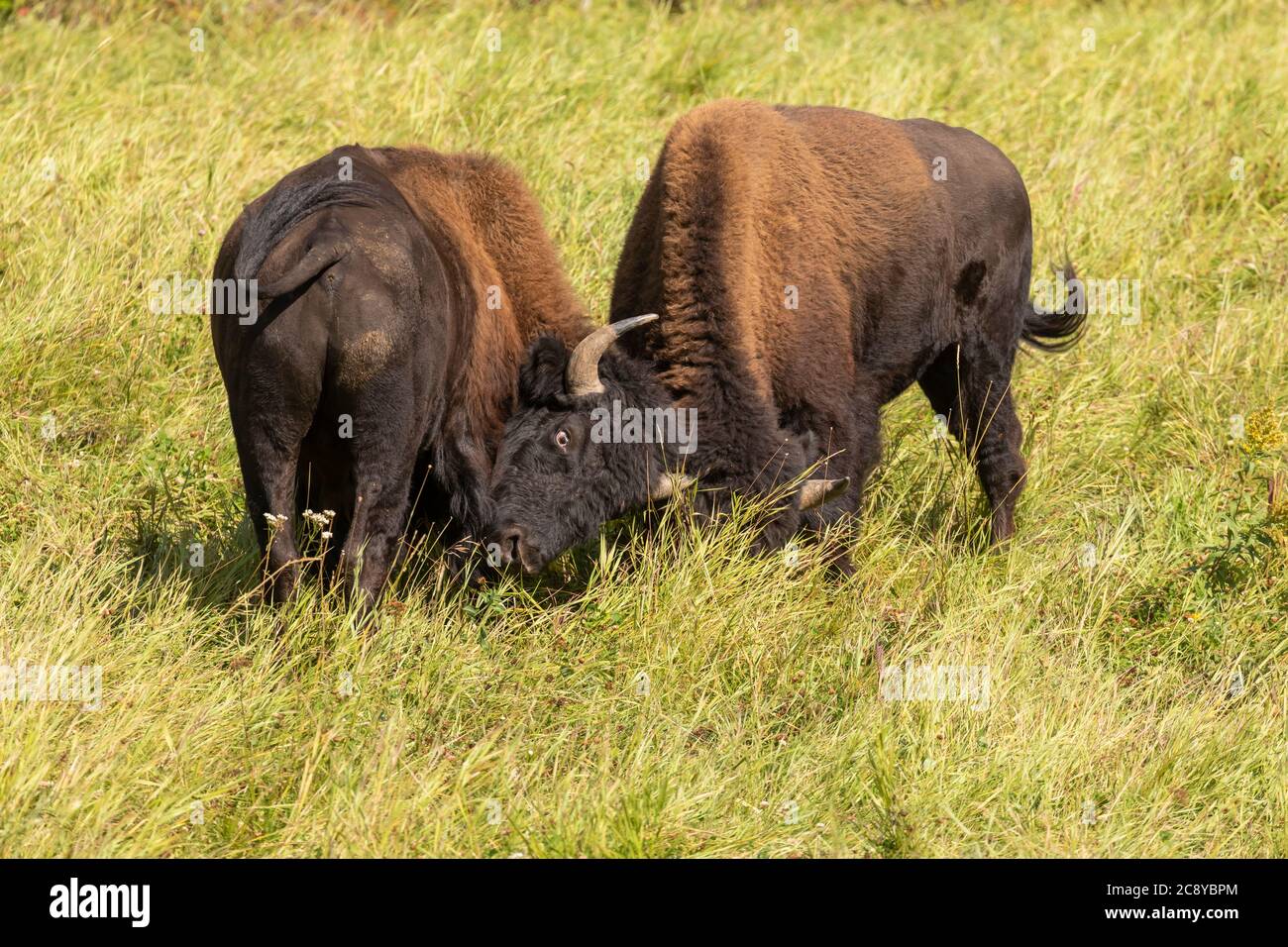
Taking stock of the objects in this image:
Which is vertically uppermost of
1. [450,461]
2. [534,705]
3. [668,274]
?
[668,274]

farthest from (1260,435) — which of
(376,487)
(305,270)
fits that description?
(305,270)

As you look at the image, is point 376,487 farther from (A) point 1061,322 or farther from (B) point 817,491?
(A) point 1061,322

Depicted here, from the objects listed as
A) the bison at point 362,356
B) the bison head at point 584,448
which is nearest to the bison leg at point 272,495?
the bison at point 362,356

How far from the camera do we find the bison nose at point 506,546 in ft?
17.7

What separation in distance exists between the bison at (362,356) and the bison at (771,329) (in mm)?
318

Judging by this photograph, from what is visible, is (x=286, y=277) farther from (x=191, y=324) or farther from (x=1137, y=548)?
(x=1137, y=548)

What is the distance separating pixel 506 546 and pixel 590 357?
0.83 m

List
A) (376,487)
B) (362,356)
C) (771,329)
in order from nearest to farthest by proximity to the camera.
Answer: (362,356)
(376,487)
(771,329)

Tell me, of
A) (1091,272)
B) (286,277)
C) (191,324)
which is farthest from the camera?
(1091,272)

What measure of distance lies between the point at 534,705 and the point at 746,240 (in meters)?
2.20

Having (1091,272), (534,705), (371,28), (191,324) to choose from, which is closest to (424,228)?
(534,705)

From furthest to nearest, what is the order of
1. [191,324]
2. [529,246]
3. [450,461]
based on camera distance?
[191,324]
[529,246]
[450,461]

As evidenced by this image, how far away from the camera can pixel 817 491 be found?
574cm

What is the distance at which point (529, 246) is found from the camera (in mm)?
5703
